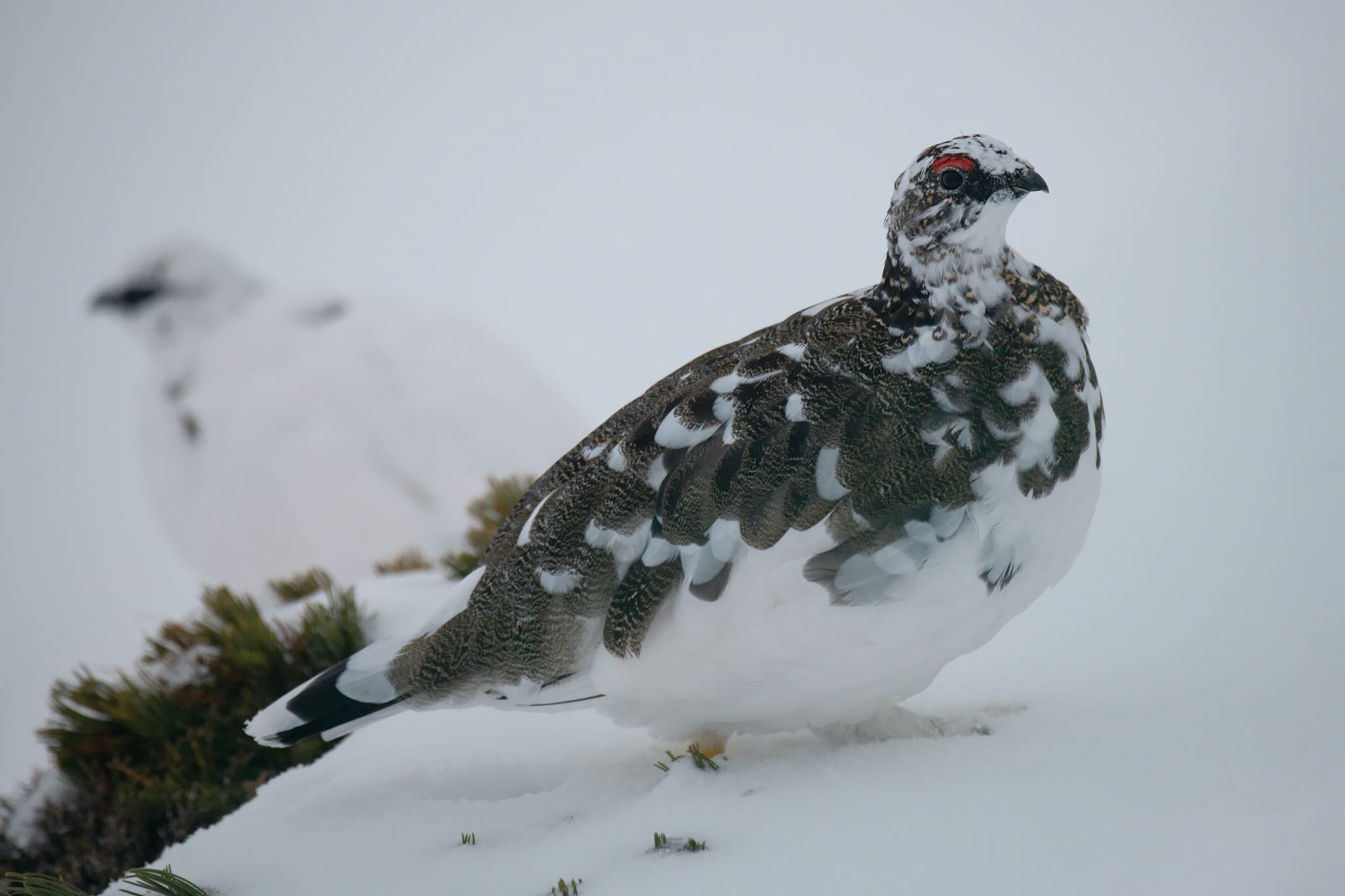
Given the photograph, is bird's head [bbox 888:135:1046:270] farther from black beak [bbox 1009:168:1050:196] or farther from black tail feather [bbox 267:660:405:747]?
black tail feather [bbox 267:660:405:747]

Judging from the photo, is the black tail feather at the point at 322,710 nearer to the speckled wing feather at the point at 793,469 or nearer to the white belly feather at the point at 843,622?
the speckled wing feather at the point at 793,469

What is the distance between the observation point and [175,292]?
18.5 ft

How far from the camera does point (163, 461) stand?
512 cm

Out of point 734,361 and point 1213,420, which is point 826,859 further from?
point 1213,420

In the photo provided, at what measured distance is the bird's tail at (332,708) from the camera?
1713mm

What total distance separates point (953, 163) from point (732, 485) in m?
0.56

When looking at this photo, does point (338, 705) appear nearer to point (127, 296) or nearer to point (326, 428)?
point (326, 428)

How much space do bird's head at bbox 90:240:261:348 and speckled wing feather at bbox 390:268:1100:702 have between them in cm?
465

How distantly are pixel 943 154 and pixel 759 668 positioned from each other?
2.59ft

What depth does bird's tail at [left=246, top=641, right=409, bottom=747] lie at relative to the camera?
5.62 feet

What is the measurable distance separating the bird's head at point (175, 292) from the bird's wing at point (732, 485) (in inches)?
182

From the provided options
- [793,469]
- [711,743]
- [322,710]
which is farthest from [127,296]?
[793,469]

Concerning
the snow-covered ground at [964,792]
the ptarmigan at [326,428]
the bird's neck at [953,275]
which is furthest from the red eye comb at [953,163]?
the ptarmigan at [326,428]

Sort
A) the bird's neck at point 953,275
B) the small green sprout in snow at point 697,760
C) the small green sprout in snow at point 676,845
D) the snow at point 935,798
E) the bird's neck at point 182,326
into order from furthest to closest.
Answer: the bird's neck at point 182,326 < the small green sprout in snow at point 697,760 < the bird's neck at point 953,275 < the small green sprout in snow at point 676,845 < the snow at point 935,798
